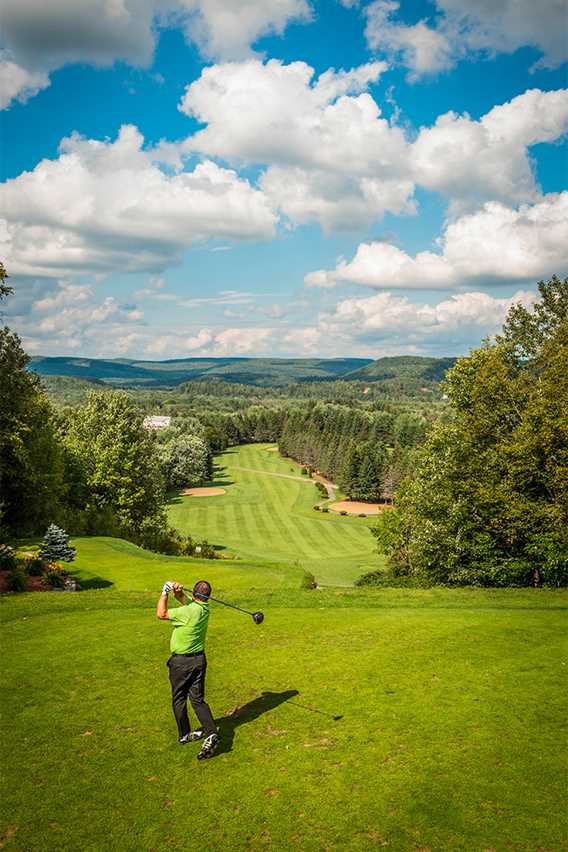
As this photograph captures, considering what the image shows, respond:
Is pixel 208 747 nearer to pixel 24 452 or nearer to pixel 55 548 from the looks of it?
pixel 55 548

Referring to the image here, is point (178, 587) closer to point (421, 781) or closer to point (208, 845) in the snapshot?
point (208, 845)

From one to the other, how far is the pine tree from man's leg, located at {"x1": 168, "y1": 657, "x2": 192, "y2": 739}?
1848cm

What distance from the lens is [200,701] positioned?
9.95 m

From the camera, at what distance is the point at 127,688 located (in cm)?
1206

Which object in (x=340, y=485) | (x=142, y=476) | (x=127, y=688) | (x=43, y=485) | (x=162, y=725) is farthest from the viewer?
(x=340, y=485)

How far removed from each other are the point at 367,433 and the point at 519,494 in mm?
145008

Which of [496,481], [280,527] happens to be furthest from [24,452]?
[280,527]

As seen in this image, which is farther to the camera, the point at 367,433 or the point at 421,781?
the point at 367,433

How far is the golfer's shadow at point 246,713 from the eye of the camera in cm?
1010

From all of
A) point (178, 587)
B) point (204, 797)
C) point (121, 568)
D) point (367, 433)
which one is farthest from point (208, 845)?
point (367, 433)

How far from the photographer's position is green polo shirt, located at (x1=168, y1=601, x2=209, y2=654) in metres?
10.3

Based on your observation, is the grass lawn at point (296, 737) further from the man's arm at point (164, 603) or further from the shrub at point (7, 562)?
the shrub at point (7, 562)

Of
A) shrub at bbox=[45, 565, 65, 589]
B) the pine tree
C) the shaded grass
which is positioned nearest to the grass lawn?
the shaded grass

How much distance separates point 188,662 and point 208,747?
1.45 meters
